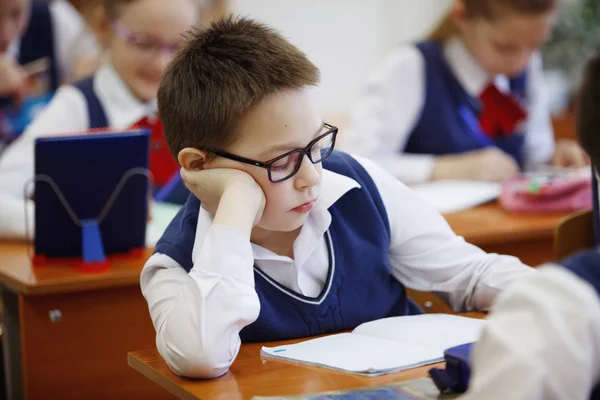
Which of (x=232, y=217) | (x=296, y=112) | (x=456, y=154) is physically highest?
(x=296, y=112)

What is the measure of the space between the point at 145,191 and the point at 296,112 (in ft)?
2.47

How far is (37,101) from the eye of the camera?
3.34 meters

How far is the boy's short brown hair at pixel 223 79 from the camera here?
1.41m

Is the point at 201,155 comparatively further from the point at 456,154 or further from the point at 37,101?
the point at 37,101

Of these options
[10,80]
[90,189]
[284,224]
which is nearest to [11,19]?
[10,80]

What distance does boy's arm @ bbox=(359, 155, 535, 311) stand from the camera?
1.57 meters

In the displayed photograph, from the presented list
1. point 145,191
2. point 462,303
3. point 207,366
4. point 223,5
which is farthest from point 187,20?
point 223,5

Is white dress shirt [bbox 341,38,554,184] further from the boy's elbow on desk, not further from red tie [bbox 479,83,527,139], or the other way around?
the boy's elbow on desk

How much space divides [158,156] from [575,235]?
50.1 inches

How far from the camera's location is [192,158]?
4.80 feet

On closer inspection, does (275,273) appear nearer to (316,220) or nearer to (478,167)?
(316,220)

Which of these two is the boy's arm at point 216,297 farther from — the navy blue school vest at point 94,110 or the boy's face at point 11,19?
the boy's face at point 11,19

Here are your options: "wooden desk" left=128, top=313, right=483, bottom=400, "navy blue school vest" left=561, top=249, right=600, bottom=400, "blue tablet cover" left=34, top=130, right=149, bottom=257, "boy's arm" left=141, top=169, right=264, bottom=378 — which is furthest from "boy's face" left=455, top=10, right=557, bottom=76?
"navy blue school vest" left=561, top=249, right=600, bottom=400

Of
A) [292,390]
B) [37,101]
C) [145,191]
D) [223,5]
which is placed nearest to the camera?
[292,390]
